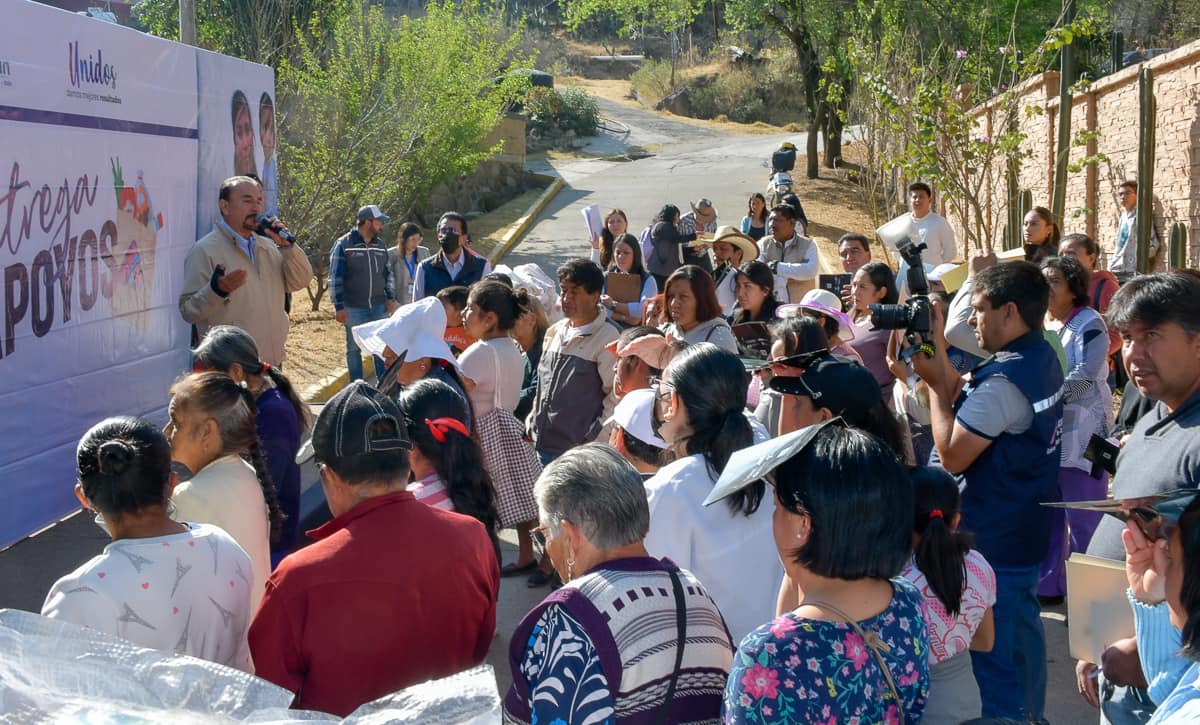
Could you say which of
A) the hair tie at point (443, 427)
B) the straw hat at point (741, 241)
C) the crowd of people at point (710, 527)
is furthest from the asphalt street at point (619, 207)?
the straw hat at point (741, 241)

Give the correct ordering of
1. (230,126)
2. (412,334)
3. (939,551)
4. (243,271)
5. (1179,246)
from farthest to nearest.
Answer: (1179,246) → (230,126) → (243,271) → (412,334) → (939,551)

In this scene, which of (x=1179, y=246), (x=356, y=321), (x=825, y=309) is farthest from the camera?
(x=356, y=321)

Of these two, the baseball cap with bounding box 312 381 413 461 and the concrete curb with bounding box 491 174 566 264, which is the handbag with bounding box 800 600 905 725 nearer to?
the baseball cap with bounding box 312 381 413 461

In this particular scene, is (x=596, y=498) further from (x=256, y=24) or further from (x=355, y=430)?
(x=256, y=24)

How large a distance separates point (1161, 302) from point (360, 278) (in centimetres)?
786

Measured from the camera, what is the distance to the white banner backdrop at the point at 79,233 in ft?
18.1

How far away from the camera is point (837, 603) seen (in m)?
2.15

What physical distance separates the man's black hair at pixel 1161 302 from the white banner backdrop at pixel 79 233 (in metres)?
5.01

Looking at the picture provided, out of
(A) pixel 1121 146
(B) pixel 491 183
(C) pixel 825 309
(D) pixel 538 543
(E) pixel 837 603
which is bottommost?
(D) pixel 538 543

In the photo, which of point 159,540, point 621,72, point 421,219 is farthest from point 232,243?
point 621,72

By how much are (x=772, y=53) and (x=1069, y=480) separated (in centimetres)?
4357

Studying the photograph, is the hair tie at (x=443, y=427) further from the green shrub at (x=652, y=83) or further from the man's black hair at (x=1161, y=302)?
the green shrub at (x=652, y=83)

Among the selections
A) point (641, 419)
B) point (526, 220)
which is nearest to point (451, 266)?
point (641, 419)

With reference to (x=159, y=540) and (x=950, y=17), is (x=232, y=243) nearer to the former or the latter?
(x=159, y=540)
